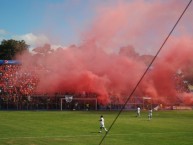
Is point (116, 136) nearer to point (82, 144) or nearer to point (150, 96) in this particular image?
point (82, 144)

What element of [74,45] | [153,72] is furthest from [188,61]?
[74,45]

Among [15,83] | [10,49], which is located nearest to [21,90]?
[15,83]

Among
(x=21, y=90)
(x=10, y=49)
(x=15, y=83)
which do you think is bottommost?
(x=21, y=90)

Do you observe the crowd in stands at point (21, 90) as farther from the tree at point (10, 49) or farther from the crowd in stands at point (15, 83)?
the tree at point (10, 49)

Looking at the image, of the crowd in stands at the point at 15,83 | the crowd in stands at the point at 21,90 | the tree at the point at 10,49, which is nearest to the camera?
the crowd in stands at the point at 21,90

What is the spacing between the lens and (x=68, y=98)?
60.0 metres

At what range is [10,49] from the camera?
291ft

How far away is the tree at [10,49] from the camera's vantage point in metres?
88.3

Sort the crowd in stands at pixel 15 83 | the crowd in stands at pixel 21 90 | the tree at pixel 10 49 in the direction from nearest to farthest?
1. the crowd in stands at pixel 21 90
2. the crowd in stands at pixel 15 83
3. the tree at pixel 10 49

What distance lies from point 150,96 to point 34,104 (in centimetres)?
2058

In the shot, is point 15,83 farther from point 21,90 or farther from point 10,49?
point 10,49

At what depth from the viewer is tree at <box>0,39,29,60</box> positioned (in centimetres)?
8829

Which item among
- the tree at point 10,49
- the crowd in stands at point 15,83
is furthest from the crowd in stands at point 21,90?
the tree at point 10,49

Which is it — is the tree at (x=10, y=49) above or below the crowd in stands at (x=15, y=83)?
above
